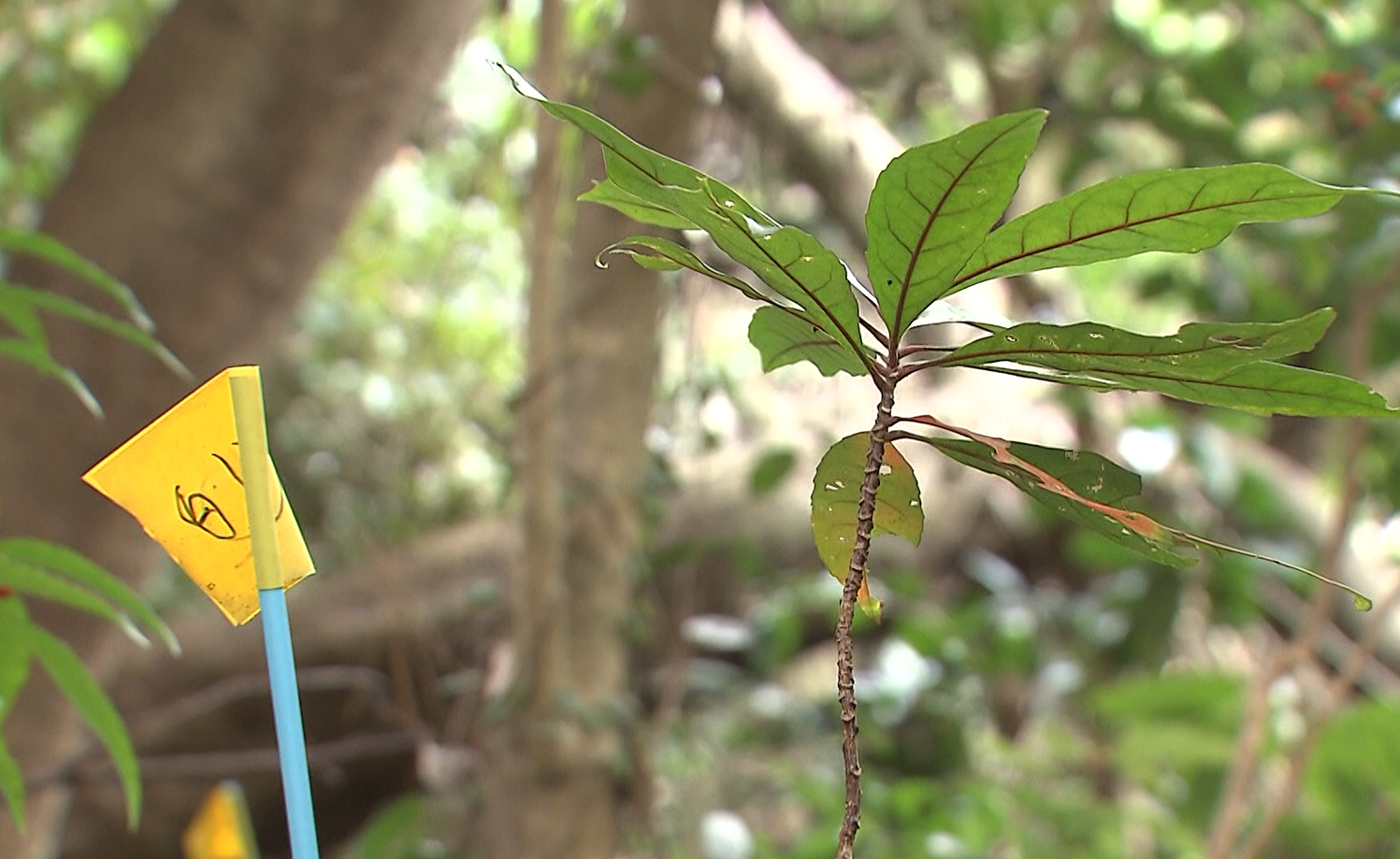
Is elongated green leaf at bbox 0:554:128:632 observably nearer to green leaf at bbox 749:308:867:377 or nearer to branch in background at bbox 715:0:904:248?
green leaf at bbox 749:308:867:377

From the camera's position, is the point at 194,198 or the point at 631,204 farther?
the point at 194,198

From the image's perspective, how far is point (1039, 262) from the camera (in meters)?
0.35

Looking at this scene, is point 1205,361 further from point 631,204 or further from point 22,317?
point 22,317

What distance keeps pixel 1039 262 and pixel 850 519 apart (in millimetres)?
107

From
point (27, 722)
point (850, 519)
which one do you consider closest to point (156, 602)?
point (27, 722)

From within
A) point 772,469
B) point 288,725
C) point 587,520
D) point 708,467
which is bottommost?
point 288,725

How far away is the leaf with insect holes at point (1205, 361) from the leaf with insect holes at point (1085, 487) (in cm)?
3

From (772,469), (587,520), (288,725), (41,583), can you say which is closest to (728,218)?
(288,725)

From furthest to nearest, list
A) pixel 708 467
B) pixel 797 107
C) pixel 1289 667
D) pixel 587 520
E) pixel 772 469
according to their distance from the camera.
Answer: pixel 708 467
pixel 797 107
pixel 772 469
pixel 587 520
pixel 1289 667

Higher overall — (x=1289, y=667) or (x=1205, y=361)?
(x=1289, y=667)

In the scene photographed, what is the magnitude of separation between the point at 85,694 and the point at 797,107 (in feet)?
3.66

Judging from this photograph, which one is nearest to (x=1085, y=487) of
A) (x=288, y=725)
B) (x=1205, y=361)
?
(x=1205, y=361)

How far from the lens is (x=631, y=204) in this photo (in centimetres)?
36

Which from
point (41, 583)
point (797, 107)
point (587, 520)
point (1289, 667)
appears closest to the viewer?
point (41, 583)
